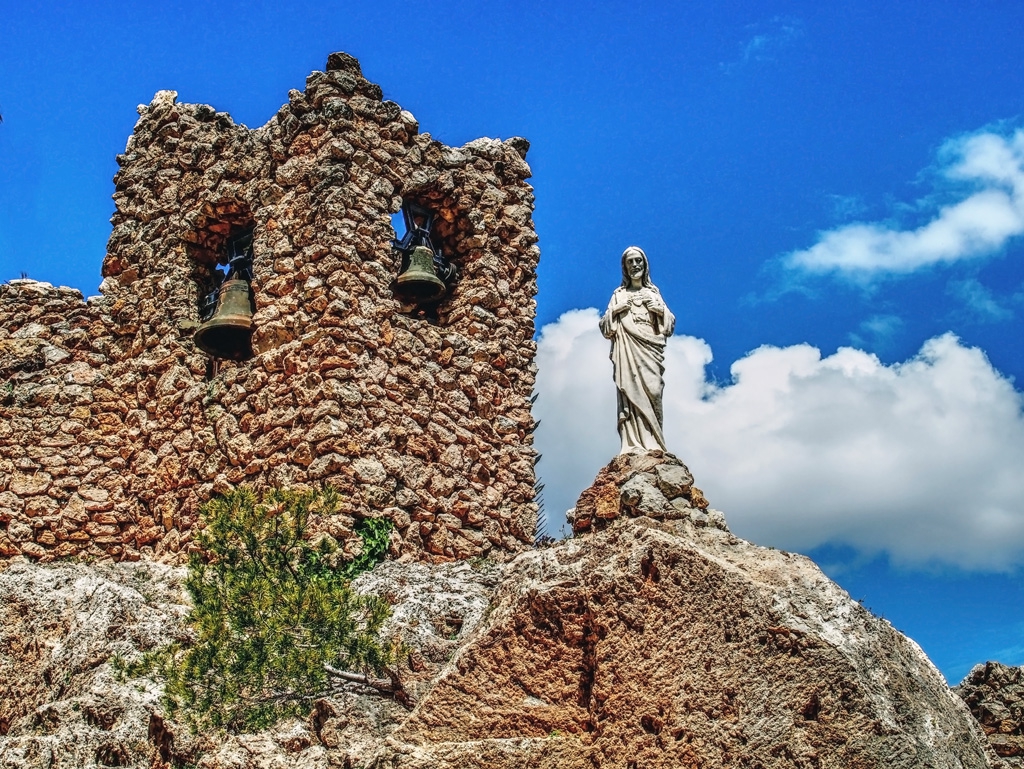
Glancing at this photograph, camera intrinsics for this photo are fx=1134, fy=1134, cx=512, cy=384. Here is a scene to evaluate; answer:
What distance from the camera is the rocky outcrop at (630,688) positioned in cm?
518

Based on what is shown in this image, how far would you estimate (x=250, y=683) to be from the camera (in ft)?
20.0

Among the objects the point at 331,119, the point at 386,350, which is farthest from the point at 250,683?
the point at 331,119

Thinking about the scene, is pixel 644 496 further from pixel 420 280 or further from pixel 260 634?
pixel 420 280

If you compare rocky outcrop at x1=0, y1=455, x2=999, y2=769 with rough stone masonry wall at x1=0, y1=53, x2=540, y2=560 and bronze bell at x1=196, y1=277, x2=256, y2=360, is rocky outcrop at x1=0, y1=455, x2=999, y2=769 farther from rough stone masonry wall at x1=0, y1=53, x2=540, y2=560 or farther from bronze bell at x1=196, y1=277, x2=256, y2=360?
bronze bell at x1=196, y1=277, x2=256, y2=360

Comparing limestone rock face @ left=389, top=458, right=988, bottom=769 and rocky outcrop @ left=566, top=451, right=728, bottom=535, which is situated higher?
rocky outcrop @ left=566, top=451, right=728, bottom=535

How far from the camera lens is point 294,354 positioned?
951 cm

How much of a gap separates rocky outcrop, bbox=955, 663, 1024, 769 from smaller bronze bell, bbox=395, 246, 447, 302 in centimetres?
545

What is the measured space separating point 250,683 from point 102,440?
5.10 m

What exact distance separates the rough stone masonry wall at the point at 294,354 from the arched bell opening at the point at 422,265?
121 millimetres

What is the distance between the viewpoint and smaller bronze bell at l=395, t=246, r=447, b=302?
10.1 metres

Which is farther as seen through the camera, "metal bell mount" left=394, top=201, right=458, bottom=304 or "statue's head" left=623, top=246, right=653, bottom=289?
"metal bell mount" left=394, top=201, right=458, bottom=304

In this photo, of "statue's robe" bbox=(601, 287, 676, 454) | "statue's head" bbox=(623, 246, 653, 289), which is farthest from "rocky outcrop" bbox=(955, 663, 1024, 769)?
"statue's head" bbox=(623, 246, 653, 289)

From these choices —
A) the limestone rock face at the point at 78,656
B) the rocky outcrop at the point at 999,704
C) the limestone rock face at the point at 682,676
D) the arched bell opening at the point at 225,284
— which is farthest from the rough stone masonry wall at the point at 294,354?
the rocky outcrop at the point at 999,704

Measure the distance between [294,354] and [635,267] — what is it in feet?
9.81
